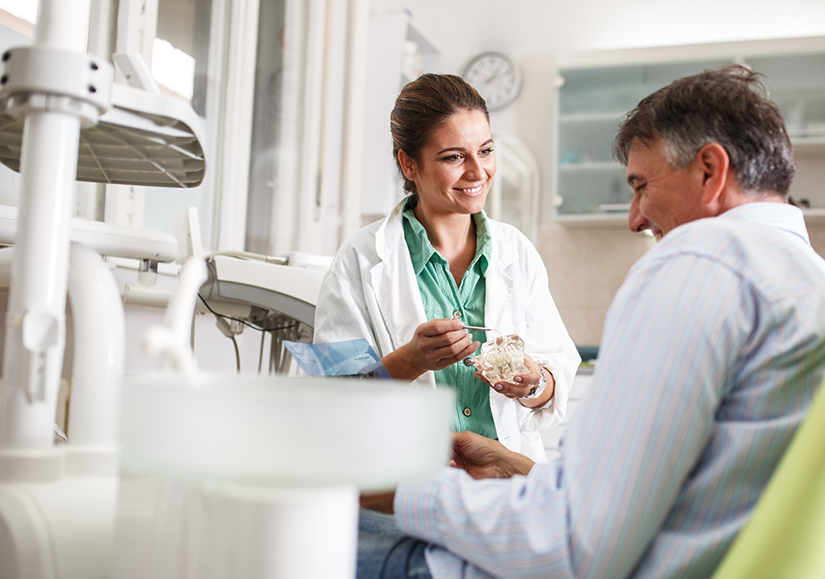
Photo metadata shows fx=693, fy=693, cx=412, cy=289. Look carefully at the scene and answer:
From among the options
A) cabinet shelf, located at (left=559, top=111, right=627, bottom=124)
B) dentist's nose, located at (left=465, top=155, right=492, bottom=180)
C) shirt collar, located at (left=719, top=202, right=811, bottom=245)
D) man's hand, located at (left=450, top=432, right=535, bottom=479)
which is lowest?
man's hand, located at (left=450, top=432, right=535, bottom=479)

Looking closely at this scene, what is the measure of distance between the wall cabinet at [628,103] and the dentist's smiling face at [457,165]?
1.91 meters

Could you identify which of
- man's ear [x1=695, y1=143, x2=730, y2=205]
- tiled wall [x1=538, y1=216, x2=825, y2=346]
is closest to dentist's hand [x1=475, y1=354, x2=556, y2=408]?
man's ear [x1=695, y1=143, x2=730, y2=205]

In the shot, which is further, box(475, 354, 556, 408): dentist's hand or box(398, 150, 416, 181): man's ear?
box(398, 150, 416, 181): man's ear

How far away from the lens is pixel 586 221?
347 cm

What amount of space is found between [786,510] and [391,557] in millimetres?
394

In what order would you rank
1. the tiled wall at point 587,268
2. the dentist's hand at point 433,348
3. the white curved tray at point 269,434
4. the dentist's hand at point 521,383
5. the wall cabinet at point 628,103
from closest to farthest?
the white curved tray at point 269,434
the dentist's hand at point 433,348
the dentist's hand at point 521,383
the wall cabinet at point 628,103
the tiled wall at point 587,268

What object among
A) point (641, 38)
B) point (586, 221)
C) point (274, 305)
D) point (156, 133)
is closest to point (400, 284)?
point (274, 305)

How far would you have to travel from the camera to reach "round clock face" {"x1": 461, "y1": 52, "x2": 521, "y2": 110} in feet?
12.5

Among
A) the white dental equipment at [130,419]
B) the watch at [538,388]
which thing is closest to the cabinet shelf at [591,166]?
the watch at [538,388]

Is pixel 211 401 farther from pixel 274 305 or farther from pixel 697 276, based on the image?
pixel 274 305

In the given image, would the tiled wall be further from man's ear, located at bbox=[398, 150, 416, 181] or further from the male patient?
the male patient

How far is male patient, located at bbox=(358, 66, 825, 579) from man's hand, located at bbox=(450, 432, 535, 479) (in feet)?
1.01

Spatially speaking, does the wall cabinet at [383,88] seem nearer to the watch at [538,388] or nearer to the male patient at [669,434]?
the watch at [538,388]

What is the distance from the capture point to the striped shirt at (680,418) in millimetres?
613
